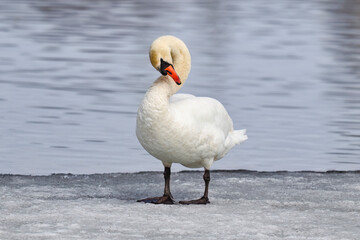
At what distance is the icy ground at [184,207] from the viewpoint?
6.95m

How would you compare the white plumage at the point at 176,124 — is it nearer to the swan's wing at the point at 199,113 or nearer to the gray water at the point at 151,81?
the swan's wing at the point at 199,113

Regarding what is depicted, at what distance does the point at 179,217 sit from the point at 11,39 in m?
19.5

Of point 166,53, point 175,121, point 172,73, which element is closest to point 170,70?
point 172,73

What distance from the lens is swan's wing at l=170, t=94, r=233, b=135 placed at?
792 centimetres

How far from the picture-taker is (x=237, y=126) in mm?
13844

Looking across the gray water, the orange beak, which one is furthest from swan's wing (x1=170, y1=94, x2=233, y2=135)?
the gray water

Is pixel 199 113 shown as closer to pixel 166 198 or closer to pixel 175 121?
pixel 175 121

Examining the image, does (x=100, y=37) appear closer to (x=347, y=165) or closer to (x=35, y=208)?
(x=347, y=165)

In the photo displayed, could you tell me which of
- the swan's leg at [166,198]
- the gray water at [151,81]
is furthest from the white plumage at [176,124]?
the gray water at [151,81]

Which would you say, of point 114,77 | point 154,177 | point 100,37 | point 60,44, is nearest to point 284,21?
point 100,37

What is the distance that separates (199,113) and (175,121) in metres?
0.30

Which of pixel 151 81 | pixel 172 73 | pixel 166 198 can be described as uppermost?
pixel 172 73

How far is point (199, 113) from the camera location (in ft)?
26.5

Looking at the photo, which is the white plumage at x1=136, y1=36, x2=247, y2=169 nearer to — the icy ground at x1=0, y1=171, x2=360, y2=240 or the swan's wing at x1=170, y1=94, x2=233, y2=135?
the swan's wing at x1=170, y1=94, x2=233, y2=135
